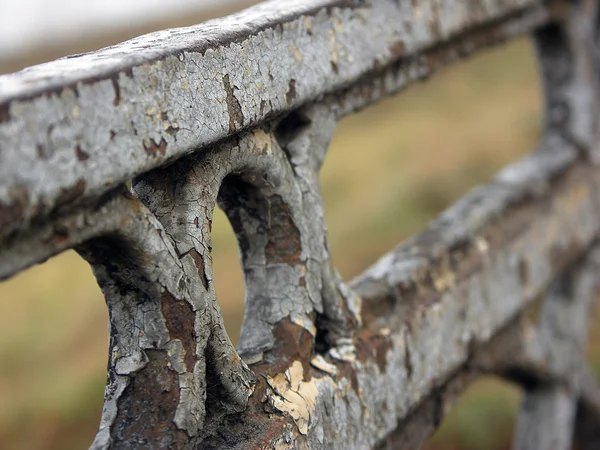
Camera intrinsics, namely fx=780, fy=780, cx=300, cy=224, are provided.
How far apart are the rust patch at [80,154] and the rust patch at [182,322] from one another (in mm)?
188

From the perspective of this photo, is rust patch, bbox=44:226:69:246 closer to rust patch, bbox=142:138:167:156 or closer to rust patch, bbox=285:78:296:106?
rust patch, bbox=142:138:167:156

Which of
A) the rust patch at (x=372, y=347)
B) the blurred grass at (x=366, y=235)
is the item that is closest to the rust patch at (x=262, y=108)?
the rust patch at (x=372, y=347)

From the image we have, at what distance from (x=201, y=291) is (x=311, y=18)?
406 millimetres

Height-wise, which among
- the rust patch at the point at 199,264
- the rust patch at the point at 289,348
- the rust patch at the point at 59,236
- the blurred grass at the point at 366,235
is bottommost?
the blurred grass at the point at 366,235

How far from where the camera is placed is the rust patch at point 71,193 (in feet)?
2.18

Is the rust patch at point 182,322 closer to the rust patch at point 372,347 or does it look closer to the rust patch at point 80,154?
the rust patch at point 80,154

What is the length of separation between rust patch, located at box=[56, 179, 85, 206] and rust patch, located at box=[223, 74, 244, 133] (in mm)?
227

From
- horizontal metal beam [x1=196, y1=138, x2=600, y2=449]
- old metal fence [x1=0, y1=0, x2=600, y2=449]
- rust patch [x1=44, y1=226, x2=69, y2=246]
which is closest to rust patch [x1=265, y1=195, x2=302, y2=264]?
old metal fence [x1=0, y1=0, x2=600, y2=449]

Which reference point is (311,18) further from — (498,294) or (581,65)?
(581,65)

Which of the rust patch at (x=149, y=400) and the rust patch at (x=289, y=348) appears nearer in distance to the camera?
the rust patch at (x=149, y=400)

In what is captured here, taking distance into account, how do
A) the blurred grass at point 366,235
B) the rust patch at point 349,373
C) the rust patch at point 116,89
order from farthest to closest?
the blurred grass at point 366,235
the rust patch at point 349,373
the rust patch at point 116,89

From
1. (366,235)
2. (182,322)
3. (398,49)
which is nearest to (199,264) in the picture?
(182,322)

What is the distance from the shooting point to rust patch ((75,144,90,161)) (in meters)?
0.68

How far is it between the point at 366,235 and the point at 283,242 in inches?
118
